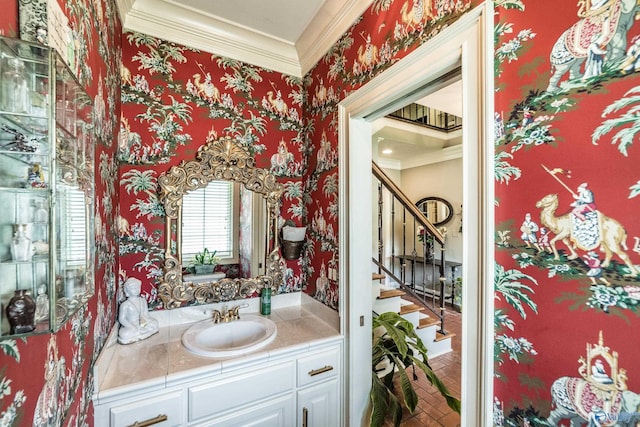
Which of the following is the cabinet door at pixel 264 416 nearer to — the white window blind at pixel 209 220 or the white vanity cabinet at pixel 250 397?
the white vanity cabinet at pixel 250 397

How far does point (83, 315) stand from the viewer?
0.92 m

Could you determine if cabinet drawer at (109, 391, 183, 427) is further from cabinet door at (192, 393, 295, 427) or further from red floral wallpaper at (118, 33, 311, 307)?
red floral wallpaper at (118, 33, 311, 307)

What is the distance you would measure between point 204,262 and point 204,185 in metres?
0.53

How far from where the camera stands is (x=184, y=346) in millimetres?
1396

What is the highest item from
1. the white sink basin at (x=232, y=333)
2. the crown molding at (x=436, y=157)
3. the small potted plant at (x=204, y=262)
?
the crown molding at (x=436, y=157)

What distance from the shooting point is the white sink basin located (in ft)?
4.80

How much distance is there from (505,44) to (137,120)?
186cm

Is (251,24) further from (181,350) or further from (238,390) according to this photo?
(238,390)

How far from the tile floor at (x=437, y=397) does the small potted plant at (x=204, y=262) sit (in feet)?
6.05

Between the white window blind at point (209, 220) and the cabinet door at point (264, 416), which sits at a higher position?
the white window blind at point (209, 220)

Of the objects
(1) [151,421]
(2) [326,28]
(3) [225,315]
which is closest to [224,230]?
(3) [225,315]

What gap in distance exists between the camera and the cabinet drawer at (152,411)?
3.49 ft

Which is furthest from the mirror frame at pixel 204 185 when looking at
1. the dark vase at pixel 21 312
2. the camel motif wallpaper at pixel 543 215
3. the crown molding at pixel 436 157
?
the crown molding at pixel 436 157

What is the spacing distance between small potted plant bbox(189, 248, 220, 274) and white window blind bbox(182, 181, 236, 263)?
0.08 feet
